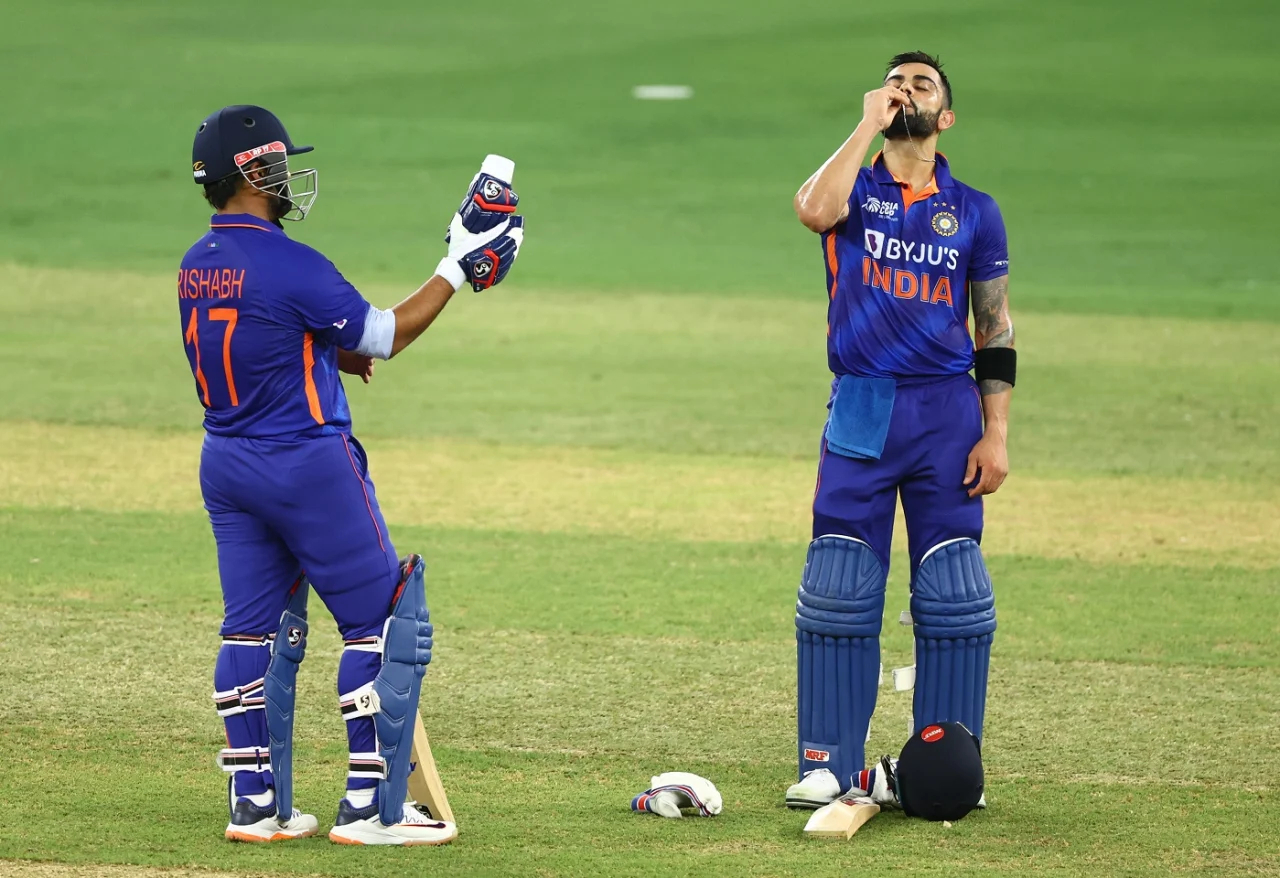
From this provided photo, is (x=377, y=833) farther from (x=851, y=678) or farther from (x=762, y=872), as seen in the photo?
(x=851, y=678)

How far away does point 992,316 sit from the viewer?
5.87 metres

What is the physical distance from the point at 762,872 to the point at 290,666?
146cm

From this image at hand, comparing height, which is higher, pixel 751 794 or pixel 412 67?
pixel 412 67

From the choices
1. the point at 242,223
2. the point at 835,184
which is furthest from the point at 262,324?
the point at 835,184

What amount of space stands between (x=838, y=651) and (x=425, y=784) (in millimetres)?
1299

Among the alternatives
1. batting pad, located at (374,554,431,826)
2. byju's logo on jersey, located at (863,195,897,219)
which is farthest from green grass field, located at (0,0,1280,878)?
byju's logo on jersey, located at (863,195,897,219)

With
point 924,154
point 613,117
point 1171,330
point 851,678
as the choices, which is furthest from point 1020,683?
point 613,117

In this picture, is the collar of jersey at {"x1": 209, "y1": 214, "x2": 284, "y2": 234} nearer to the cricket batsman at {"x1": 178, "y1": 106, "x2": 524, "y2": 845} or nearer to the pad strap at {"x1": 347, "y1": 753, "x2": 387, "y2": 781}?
the cricket batsman at {"x1": 178, "y1": 106, "x2": 524, "y2": 845}

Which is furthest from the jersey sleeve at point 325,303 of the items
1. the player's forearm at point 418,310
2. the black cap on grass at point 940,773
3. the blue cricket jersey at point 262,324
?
the black cap on grass at point 940,773

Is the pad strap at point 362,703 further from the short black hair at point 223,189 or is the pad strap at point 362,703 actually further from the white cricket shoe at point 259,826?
the short black hair at point 223,189

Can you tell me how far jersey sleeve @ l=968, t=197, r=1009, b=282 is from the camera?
18.9 ft

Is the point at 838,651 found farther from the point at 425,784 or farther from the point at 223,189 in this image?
the point at 223,189

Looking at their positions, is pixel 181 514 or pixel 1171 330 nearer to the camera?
pixel 181 514

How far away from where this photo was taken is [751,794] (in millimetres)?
5895
